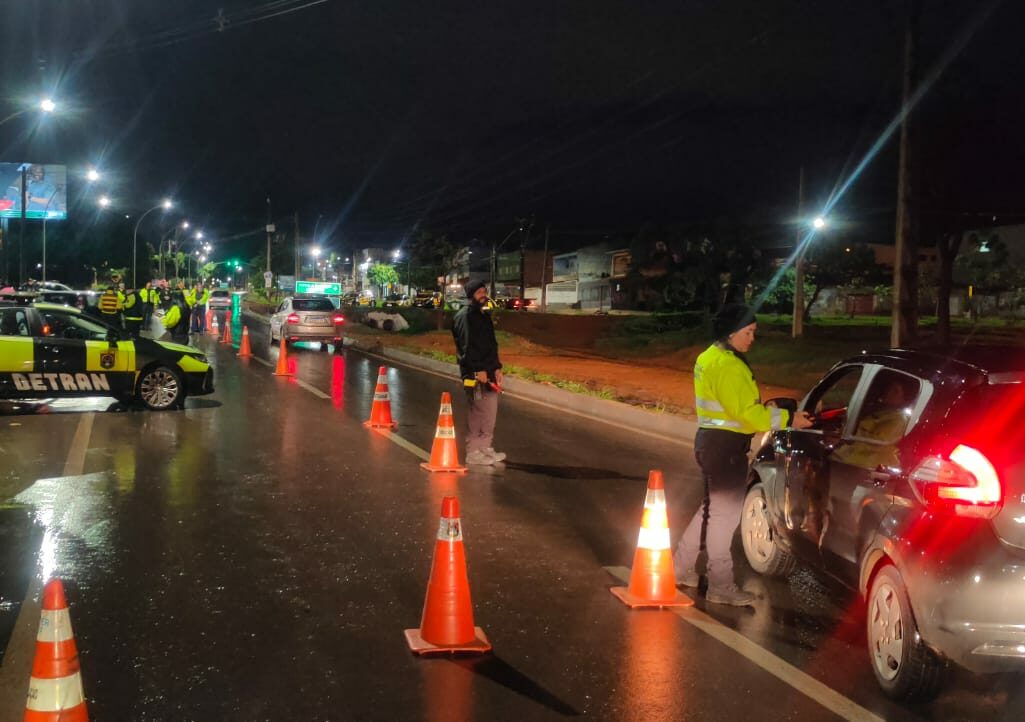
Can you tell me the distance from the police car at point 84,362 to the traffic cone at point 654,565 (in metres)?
10.5

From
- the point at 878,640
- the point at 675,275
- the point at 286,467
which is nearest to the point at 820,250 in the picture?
the point at 675,275

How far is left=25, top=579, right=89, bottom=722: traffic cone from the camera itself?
344 centimetres

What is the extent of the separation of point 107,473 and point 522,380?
1137 cm

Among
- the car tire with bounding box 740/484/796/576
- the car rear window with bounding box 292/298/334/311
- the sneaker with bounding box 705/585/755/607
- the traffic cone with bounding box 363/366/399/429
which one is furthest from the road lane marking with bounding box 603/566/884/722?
the car rear window with bounding box 292/298/334/311

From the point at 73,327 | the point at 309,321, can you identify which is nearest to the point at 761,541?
the point at 73,327

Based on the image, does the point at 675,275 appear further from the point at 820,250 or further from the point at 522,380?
the point at 522,380

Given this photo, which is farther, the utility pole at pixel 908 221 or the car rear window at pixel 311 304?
the car rear window at pixel 311 304

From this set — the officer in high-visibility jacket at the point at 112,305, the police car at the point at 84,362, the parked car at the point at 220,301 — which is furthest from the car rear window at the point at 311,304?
the parked car at the point at 220,301

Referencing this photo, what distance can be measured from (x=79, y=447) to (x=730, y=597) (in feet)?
27.4

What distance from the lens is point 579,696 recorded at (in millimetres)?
4703

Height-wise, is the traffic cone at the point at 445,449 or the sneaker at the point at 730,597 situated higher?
the traffic cone at the point at 445,449

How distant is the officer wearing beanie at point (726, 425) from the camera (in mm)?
5910

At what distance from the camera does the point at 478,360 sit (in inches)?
412

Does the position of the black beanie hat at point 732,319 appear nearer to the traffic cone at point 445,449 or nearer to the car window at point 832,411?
the car window at point 832,411
